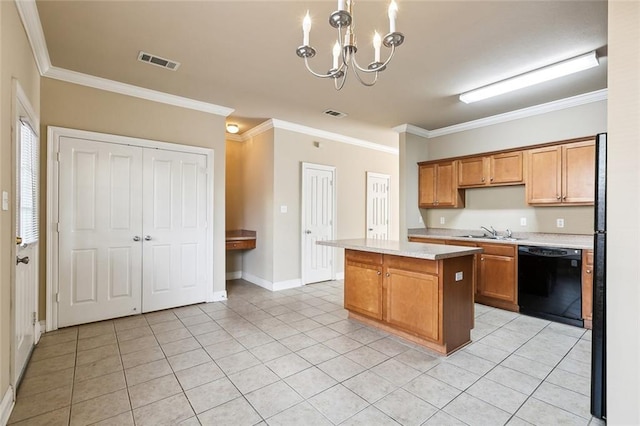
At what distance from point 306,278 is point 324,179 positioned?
6.05 feet

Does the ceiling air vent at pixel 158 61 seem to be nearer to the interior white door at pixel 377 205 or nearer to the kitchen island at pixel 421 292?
the kitchen island at pixel 421 292

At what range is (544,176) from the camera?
4047 mm

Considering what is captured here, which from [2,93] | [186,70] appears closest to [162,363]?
[2,93]

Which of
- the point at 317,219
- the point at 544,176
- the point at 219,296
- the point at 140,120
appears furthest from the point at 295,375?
the point at 544,176

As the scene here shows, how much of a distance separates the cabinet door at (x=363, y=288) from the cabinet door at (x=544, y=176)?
8.48 feet

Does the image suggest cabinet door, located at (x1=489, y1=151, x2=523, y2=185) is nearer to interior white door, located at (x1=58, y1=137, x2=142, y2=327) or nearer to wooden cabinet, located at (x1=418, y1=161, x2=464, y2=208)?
wooden cabinet, located at (x1=418, y1=161, x2=464, y2=208)

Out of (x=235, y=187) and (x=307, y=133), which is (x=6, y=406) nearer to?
(x=235, y=187)

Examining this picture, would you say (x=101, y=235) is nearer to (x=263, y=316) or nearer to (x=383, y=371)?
(x=263, y=316)

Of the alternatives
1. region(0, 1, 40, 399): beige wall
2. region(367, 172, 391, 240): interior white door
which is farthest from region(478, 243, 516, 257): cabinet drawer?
region(0, 1, 40, 399): beige wall

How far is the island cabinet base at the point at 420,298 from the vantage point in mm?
2750

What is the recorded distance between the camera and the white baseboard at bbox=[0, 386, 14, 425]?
6.06 feet

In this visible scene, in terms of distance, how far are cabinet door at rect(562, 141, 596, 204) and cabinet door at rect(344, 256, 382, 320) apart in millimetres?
2712

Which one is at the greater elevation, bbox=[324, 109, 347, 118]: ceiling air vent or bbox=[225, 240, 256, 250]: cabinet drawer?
bbox=[324, 109, 347, 118]: ceiling air vent
